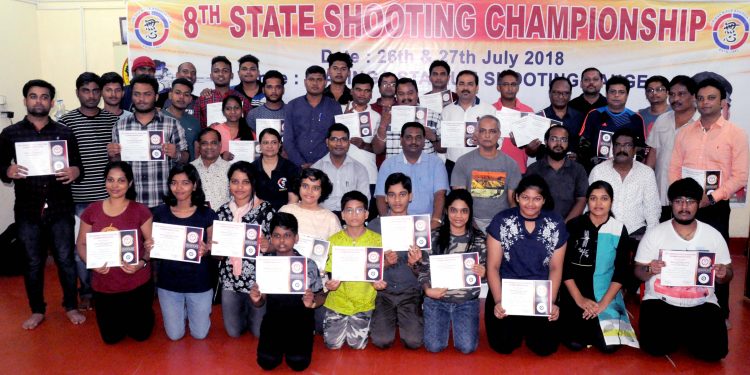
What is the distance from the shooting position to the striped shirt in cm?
541

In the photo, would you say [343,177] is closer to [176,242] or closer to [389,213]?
[389,213]

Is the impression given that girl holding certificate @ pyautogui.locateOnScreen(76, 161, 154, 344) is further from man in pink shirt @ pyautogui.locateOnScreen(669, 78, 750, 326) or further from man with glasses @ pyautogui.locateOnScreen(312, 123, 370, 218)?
man in pink shirt @ pyautogui.locateOnScreen(669, 78, 750, 326)

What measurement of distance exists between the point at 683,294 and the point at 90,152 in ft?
17.1

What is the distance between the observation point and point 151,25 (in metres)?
7.78

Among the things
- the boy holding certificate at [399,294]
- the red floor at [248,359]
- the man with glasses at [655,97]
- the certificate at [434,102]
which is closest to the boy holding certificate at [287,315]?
the red floor at [248,359]

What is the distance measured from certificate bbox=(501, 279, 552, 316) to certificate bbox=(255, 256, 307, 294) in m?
1.50

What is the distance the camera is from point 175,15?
7.77 metres

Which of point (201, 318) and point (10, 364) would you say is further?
point (201, 318)

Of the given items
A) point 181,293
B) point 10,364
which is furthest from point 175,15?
point 10,364

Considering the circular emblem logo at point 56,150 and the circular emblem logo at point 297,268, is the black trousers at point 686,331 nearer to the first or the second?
the circular emblem logo at point 297,268

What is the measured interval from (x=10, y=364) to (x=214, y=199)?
6.57 feet

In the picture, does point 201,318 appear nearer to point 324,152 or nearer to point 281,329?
point 281,329

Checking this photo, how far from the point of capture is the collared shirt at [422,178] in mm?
5531

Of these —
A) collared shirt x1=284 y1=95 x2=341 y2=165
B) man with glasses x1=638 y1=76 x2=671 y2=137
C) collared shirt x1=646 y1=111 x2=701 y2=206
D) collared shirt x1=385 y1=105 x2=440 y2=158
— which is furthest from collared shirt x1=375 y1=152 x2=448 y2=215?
man with glasses x1=638 y1=76 x2=671 y2=137
